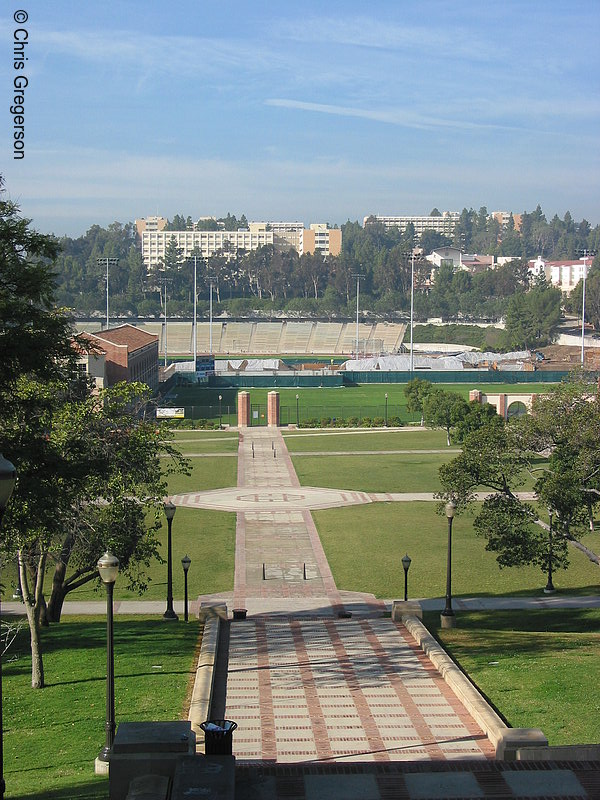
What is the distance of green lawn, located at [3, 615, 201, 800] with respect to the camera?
45.8 ft

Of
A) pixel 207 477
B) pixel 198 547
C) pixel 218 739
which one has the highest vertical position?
pixel 218 739

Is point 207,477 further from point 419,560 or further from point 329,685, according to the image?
point 329,685

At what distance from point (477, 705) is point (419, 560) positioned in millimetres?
18150

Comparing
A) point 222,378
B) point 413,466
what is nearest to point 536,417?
point 413,466

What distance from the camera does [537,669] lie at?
19.2 m

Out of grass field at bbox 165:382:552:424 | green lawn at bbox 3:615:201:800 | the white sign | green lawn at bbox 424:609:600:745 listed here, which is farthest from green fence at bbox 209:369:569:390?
green lawn at bbox 3:615:201:800

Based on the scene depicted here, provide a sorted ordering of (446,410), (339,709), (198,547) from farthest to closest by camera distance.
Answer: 1. (446,410)
2. (198,547)
3. (339,709)

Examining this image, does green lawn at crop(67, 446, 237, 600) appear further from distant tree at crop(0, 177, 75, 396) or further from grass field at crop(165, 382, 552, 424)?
grass field at crop(165, 382, 552, 424)

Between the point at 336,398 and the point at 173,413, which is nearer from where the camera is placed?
the point at 173,413

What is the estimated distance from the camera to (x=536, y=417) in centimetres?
2680

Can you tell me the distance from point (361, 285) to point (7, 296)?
179511 millimetres

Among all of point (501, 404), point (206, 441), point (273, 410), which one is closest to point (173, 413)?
point (273, 410)

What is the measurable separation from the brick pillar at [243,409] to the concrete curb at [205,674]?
171 ft

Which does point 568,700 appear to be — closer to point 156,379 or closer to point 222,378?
point 156,379
